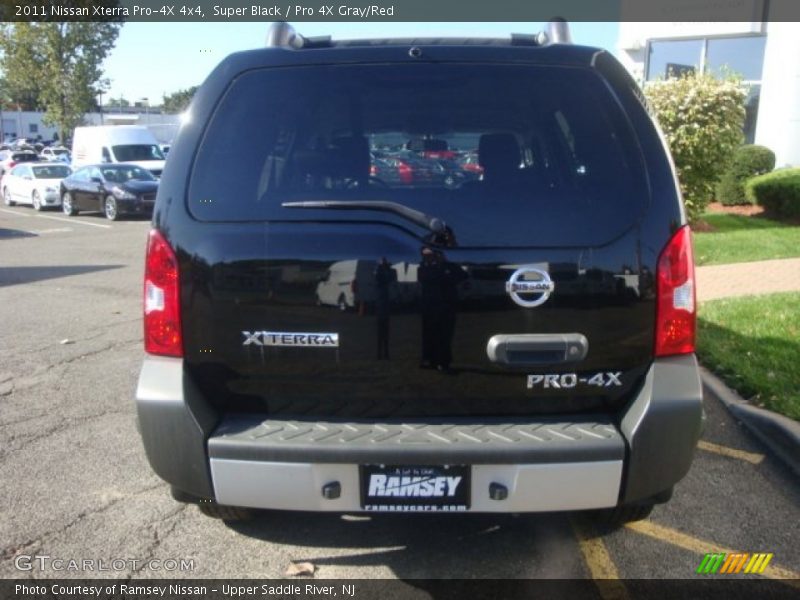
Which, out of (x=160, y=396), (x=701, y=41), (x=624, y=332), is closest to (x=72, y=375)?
(x=160, y=396)

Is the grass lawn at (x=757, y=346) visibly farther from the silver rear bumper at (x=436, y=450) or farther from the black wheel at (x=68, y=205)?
the black wheel at (x=68, y=205)

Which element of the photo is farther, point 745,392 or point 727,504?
point 745,392

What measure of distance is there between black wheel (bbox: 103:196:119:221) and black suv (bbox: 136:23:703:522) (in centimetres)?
1838

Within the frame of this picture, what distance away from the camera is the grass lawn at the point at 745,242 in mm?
10094

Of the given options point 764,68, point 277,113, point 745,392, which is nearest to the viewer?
point 277,113

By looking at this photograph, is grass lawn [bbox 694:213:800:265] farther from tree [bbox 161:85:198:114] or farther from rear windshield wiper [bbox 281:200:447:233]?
tree [bbox 161:85:198:114]

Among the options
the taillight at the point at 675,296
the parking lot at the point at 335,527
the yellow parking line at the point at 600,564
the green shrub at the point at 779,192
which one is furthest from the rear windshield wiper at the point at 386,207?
the green shrub at the point at 779,192

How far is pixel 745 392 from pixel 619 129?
322 centimetres

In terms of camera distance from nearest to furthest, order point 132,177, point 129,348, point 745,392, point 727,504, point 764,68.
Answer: point 727,504 < point 745,392 < point 129,348 < point 764,68 < point 132,177

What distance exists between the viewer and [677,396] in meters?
2.63

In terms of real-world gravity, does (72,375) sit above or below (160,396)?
below

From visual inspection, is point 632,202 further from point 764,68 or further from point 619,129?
point 764,68

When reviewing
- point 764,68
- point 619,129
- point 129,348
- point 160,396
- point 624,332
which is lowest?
point 129,348

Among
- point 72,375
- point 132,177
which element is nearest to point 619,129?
point 72,375
